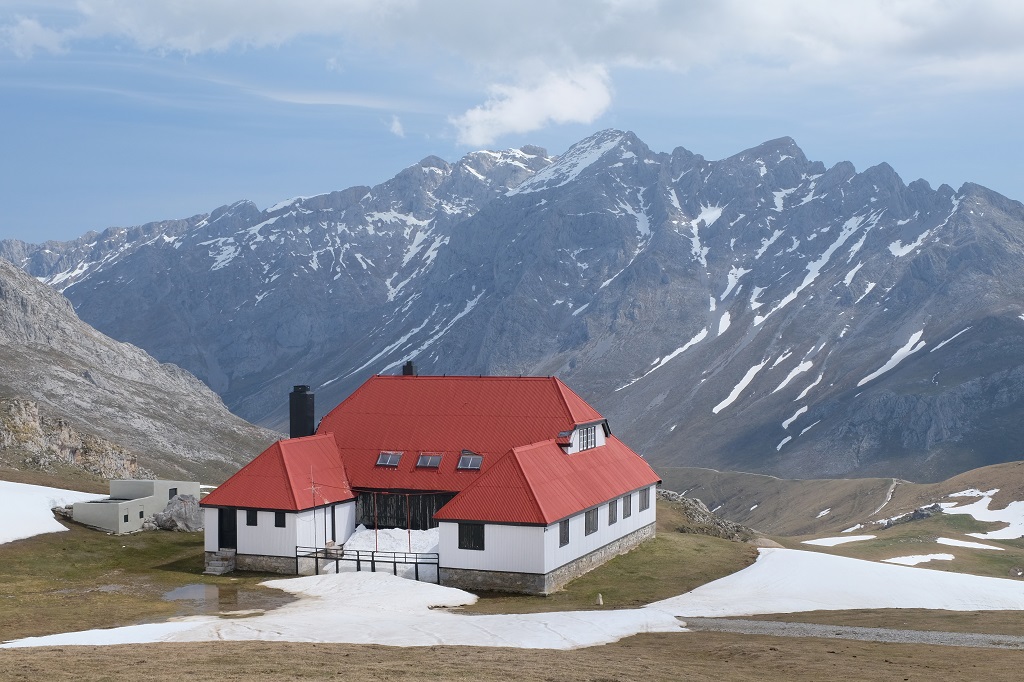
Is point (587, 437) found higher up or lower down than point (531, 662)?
higher up

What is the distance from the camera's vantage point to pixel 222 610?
154 ft

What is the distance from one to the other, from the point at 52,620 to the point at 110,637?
6.00m

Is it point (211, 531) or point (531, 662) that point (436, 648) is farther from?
point (211, 531)

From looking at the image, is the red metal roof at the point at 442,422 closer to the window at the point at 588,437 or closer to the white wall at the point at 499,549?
the window at the point at 588,437

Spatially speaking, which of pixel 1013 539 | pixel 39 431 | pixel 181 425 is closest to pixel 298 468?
pixel 39 431

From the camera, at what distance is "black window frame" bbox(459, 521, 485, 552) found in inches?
2137

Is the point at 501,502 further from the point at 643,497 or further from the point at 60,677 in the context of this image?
the point at 60,677

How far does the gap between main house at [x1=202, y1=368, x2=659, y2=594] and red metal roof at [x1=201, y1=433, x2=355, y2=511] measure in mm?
85

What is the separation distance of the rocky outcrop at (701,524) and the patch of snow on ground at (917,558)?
41.0 feet

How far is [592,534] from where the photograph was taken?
59.5 meters

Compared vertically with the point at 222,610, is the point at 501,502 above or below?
above

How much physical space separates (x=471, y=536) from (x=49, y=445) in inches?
3243

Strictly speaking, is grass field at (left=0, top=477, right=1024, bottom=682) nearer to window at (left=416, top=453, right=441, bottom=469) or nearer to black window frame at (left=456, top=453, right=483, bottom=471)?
black window frame at (left=456, top=453, right=483, bottom=471)

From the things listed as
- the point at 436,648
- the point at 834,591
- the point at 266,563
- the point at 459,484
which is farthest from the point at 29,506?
the point at 834,591
